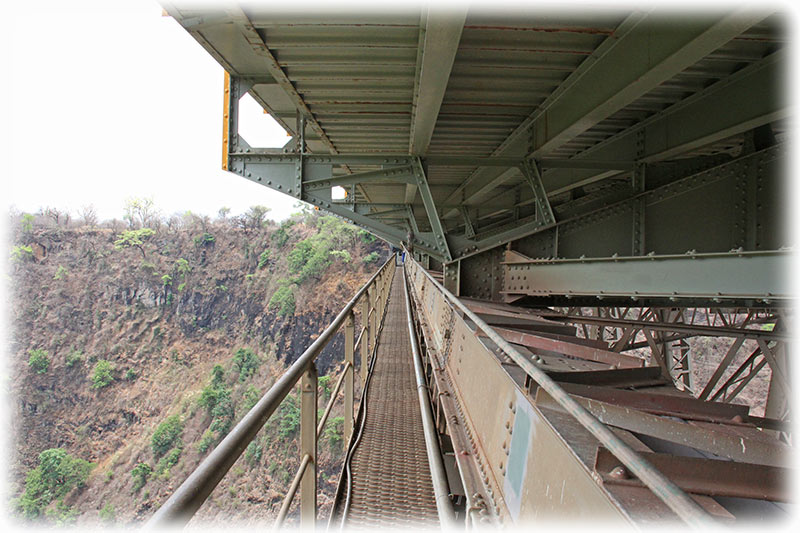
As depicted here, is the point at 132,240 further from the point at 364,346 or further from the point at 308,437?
the point at 308,437

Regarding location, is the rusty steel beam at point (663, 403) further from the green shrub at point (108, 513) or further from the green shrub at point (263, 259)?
the green shrub at point (263, 259)

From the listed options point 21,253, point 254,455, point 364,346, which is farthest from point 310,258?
point 21,253

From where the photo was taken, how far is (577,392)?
177cm

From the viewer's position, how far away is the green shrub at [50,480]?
25922 mm

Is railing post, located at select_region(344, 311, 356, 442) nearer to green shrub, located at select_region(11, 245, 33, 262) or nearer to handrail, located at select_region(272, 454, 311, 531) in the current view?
handrail, located at select_region(272, 454, 311, 531)

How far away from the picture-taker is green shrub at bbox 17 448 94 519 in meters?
25.9

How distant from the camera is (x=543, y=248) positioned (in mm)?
5895

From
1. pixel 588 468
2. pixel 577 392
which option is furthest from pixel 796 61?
pixel 588 468

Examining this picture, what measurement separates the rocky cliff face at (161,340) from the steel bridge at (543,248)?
18.6 m

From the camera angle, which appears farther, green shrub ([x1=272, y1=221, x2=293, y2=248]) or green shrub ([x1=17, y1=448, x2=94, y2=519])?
Result: green shrub ([x1=272, y1=221, x2=293, y2=248])

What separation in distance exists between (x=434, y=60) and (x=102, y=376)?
48285mm

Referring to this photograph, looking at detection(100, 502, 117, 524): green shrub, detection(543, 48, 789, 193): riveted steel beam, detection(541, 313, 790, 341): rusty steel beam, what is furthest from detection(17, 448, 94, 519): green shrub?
detection(543, 48, 789, 193): riveted steel beam

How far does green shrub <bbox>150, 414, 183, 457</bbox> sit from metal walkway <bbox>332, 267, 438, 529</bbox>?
33.6 metres

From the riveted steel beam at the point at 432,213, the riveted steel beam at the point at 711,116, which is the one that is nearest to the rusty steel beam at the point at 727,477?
the riveted steel beam at the point at 711,116
